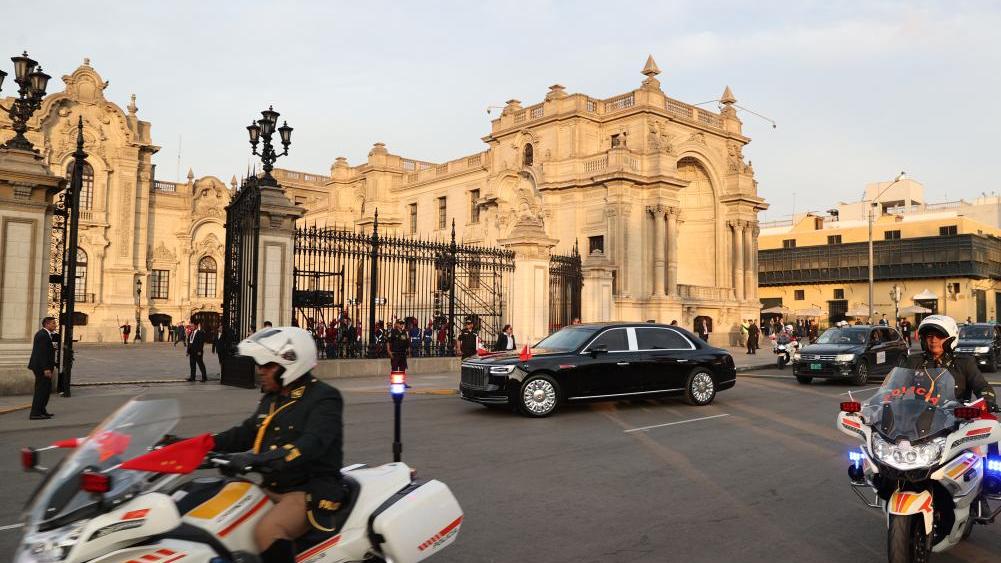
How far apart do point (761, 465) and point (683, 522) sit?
2724 mm

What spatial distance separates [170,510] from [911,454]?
4375mm

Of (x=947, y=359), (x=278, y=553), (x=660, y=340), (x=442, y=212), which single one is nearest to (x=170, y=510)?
(x=278, y=553)

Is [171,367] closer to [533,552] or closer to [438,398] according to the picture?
[438,398]

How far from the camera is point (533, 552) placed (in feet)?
17.0

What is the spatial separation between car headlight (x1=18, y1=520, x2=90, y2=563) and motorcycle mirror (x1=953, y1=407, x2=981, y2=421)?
5206 mm

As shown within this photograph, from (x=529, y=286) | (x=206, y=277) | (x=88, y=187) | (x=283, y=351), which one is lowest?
(x=283, y=351)

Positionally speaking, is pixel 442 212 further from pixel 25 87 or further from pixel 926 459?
pixel 926 459

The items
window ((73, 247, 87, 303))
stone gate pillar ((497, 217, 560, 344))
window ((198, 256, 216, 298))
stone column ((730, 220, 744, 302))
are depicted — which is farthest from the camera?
window ((198, 256, 216, 298))

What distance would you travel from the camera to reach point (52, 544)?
287cm

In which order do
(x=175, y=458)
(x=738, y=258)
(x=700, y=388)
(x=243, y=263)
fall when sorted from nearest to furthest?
(x=175, y=458), (x=700, y=388), (x=243, y=263), (x=738, y=258)

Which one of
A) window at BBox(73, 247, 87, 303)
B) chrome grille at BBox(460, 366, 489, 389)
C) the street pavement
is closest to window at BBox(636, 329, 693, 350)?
the street pavement

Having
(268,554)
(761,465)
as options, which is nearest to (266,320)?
(761,465)

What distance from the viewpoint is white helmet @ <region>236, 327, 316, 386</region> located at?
373 cm

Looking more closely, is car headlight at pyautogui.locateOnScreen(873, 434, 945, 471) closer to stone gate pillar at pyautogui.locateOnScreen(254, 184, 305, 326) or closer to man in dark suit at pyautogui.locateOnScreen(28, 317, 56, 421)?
man in dark suit at pyautogui.locateOnScreen(28, 317, 56, 421)
